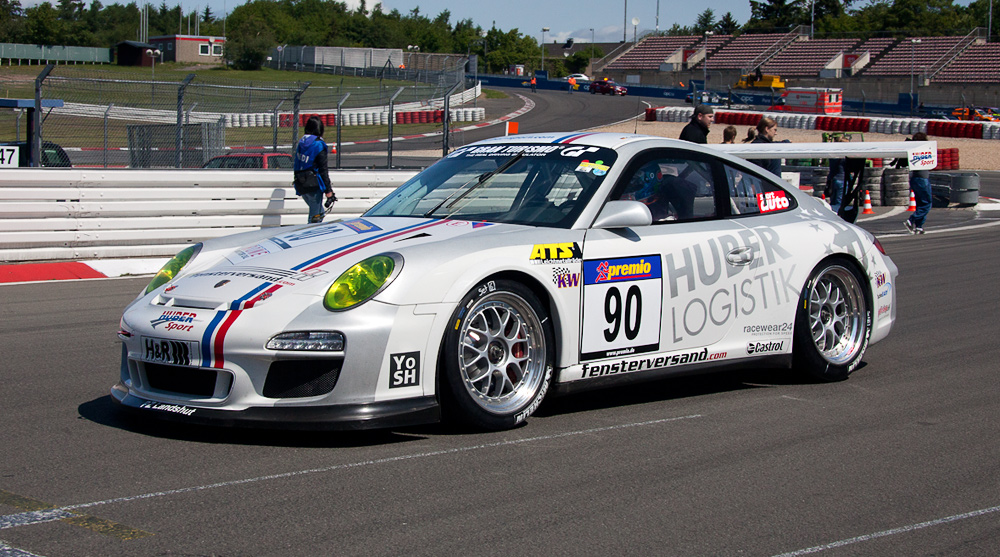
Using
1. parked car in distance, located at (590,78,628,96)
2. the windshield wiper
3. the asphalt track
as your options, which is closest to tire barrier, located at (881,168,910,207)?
the asphalt track

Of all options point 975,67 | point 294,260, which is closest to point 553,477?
point 294,260

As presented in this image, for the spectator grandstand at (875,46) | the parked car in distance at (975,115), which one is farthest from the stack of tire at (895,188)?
the spectator grandstand at (875,46)

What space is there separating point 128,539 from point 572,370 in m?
2.30

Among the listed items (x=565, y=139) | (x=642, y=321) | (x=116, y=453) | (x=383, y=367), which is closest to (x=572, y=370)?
(x=642, y=321)

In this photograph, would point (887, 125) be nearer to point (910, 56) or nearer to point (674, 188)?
point (910, 56)

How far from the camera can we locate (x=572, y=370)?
489cm

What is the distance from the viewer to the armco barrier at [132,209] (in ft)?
34.6

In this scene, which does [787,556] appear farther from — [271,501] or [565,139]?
[565,139]

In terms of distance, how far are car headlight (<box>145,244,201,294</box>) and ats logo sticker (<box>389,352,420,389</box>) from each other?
1412 mm

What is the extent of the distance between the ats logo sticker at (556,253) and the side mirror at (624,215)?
20 cm

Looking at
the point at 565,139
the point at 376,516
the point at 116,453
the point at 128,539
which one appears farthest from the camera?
the point at 565,139

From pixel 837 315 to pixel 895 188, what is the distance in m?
16.9

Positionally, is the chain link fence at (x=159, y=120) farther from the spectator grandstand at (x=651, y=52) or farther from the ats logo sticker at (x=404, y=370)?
the spectator grandstand at (x=651, y=52)

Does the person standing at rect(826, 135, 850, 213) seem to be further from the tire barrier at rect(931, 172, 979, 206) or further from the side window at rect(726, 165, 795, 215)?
the side window at rect(726, 165, 795, 215)
